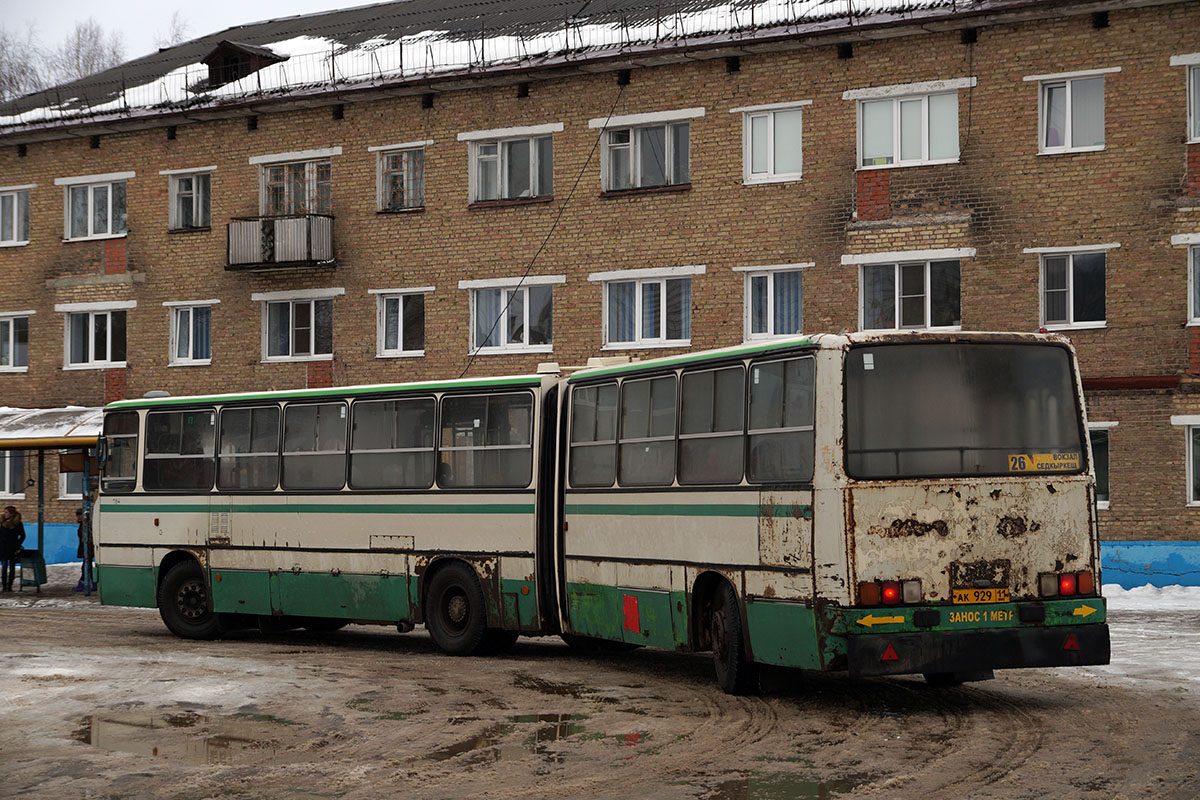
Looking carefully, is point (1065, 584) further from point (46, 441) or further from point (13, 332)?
point (13, 332)

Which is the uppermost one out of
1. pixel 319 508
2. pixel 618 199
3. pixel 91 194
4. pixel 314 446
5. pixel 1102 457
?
pixel 91 194

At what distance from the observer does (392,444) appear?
59.7ft

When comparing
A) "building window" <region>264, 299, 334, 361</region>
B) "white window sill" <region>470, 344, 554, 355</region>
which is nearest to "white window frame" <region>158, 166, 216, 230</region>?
"building window" <region>264, 299, 334, 361</region>

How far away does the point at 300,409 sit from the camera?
19031 millimetres

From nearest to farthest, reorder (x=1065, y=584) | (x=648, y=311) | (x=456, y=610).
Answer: (x=1065, y=584) < (x=456, y=610) < (x=648, y=311)

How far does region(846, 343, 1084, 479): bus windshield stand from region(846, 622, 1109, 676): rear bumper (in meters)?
1.18

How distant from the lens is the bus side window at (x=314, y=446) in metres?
18.7

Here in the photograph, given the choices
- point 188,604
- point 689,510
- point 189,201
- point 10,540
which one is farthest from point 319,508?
point 189,201

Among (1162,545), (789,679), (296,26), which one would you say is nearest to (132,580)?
(789,679)

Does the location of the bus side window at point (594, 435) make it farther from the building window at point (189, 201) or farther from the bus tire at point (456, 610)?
the building window at point (189, 201)

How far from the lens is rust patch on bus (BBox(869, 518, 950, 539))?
12.2 meters

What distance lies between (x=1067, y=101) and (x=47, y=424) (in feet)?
67.0

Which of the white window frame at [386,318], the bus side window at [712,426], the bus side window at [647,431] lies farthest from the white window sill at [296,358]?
the bus side window at [712,426]

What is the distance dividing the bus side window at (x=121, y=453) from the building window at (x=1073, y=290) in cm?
1530
